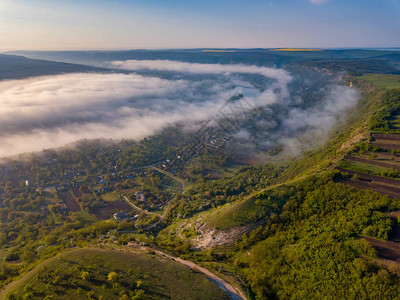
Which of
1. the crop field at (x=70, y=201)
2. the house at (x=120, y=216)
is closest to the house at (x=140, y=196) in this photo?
the house at (x=120, y=216)

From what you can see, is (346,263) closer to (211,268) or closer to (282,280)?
(282,280)

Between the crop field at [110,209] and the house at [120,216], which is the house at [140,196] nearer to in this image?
the crop field at [110,209]

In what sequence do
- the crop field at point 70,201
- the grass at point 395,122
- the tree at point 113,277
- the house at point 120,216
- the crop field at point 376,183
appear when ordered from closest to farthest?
the tree at point 113,277, the crop field at point 376,183, the grass at point 395,122, the house at point 120,216, the crop field at point 70,201

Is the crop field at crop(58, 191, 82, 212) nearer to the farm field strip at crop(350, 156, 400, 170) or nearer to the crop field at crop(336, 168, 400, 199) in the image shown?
the crop field at crop(336, 168, 400, 199)

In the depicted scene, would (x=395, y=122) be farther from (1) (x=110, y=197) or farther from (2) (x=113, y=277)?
(1) (x=110, y=197)

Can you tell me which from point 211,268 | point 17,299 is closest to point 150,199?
point 211,268

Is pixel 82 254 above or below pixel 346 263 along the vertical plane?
below

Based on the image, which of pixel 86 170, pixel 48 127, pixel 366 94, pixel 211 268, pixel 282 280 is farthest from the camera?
pixel 48 127

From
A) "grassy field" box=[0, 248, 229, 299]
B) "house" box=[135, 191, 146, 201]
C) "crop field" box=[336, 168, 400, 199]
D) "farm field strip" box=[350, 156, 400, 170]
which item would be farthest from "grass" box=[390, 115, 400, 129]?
"house" box=[135, 191, 146, 201]
